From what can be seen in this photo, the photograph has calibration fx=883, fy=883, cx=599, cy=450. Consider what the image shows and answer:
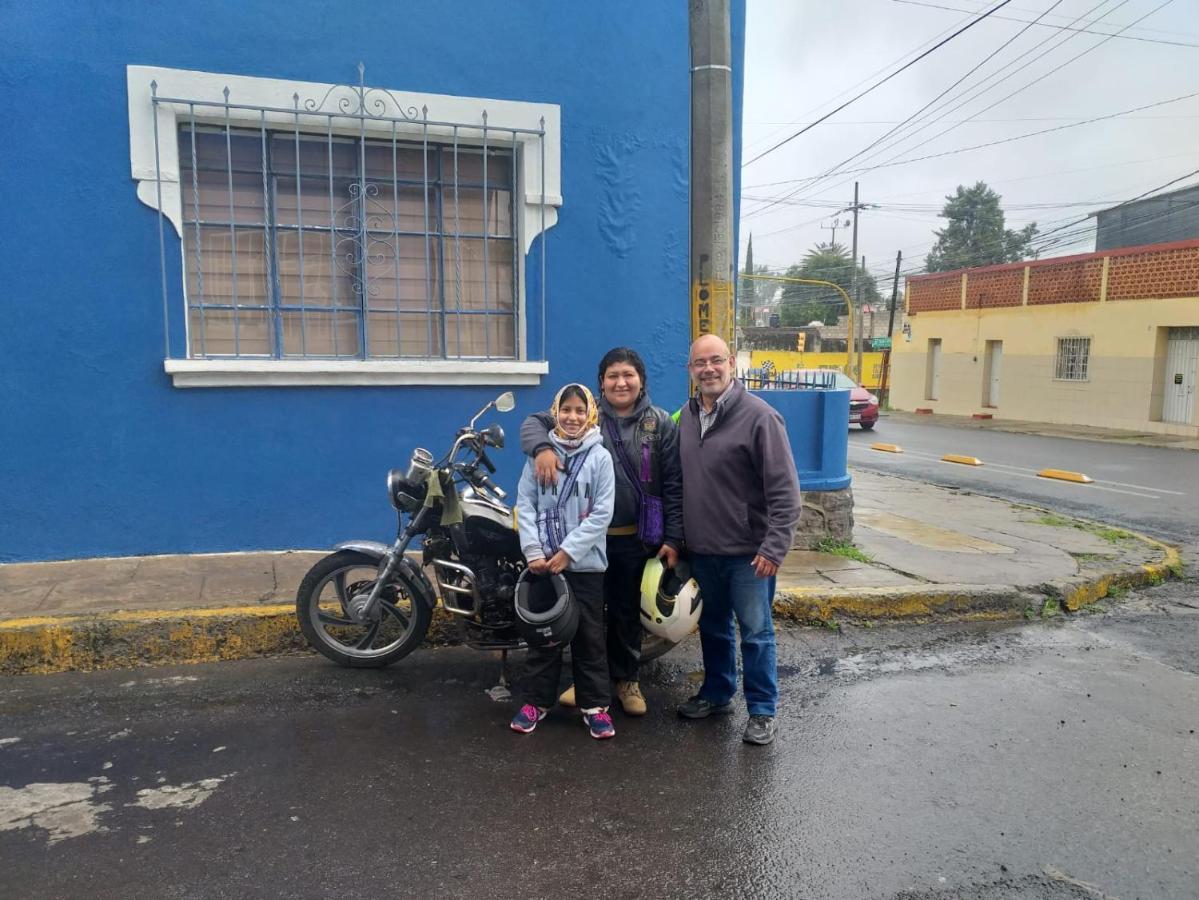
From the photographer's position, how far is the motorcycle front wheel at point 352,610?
432cm

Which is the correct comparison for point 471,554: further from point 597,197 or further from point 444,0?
point 444,0

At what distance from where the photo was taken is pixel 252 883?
2.67 meters

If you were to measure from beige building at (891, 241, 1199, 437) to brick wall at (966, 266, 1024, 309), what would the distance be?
1.3 inches

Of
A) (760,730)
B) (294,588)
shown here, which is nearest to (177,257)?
(294,588)

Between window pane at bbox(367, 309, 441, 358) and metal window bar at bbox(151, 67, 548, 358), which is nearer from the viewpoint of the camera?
metal window bar at bbox(151, 67, 548, 358)

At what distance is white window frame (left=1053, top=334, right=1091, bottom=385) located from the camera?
23750 millimetres

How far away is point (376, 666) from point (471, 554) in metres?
0.85

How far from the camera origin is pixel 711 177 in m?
5.21

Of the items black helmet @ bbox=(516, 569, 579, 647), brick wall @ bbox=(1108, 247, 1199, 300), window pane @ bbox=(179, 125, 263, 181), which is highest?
brick wall @ bbox=(1108, 247, 1199, 300)

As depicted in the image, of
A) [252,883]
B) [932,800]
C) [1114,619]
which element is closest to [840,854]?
[932,800]

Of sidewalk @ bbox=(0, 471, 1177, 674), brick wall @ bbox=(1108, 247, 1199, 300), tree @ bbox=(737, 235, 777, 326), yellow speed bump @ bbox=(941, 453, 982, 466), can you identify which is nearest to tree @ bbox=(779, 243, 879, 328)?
tree @ bbox=(737, 235, 777, 326)

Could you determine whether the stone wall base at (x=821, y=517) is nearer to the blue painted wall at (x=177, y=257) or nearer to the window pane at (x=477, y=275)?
the blue painted wall at (x=177, y=257)

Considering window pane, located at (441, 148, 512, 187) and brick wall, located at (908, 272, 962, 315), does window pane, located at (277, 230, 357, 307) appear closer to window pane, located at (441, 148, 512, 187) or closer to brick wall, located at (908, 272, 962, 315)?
window pane, located at (441, 148, 512, 187)

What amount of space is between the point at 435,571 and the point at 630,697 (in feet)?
3.61
